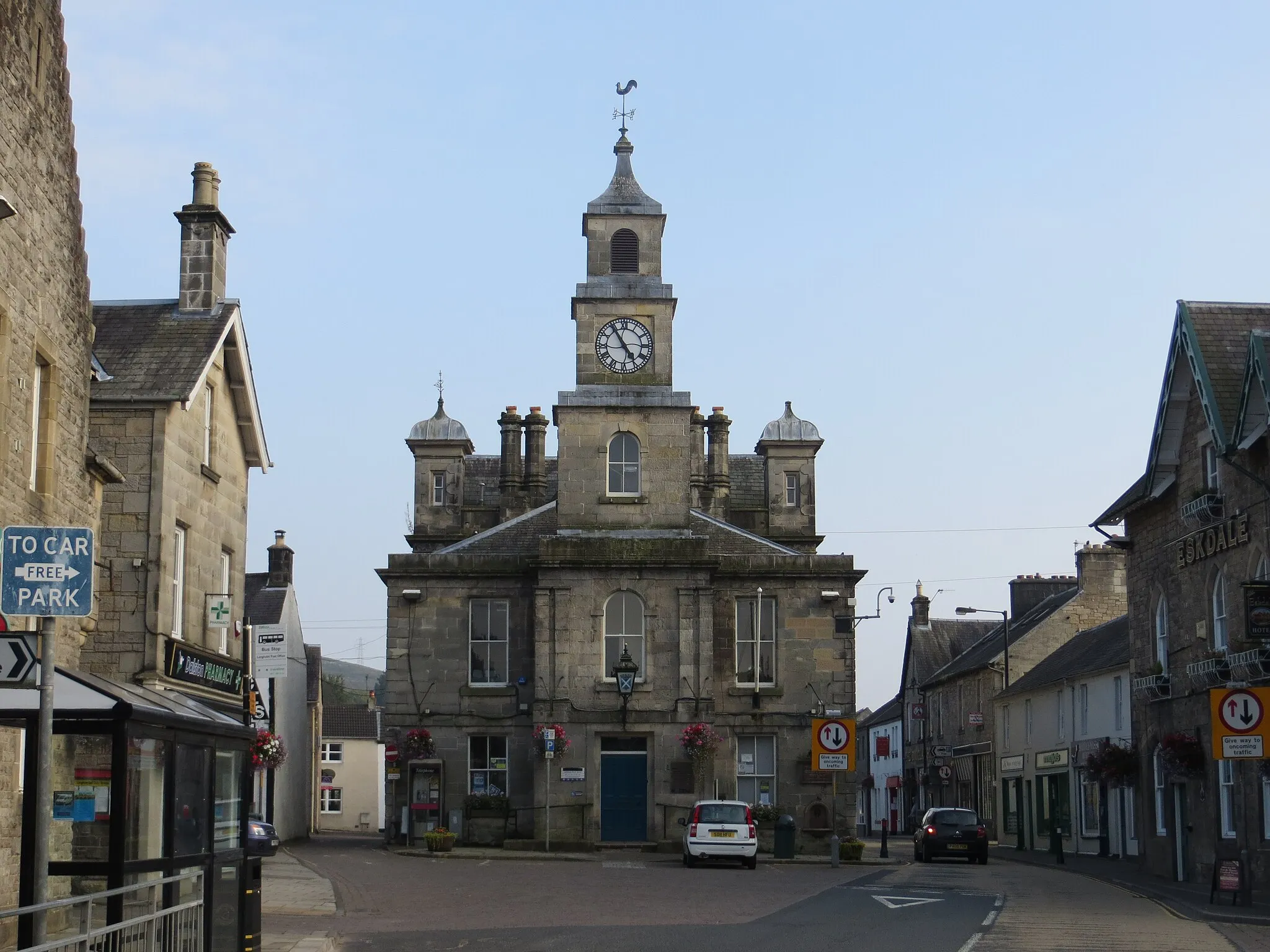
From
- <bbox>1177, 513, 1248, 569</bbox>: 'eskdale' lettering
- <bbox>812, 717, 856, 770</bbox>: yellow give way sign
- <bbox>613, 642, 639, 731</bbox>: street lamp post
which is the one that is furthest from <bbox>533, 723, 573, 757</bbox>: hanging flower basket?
<bbox>1177, 513, 1248, 569</bbox>: 'eskdale' lettering

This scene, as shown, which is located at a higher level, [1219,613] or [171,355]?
[171,355]

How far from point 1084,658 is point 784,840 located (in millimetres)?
15035

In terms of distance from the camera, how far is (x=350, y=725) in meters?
73.1

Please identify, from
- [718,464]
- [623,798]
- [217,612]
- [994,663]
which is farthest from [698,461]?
[217,612]

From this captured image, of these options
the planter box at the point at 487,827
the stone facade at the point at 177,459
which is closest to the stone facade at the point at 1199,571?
the planter box at the point at 487,827

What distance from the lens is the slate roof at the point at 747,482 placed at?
5991 cm

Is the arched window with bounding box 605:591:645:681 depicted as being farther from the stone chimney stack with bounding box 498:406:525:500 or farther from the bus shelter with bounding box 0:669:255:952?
the bus shelter with bounding box 0:669:255:952

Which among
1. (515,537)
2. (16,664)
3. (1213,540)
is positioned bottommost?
(16,664)

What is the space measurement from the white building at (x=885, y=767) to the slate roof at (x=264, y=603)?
106 feet

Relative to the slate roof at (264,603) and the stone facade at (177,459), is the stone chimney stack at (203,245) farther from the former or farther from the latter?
the slate roof at (264,603)

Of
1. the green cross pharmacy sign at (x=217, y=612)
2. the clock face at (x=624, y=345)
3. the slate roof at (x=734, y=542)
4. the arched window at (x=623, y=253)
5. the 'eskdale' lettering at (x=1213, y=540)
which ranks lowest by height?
the green cross pharmacy sign at (x=217, y=612)

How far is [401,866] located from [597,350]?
1584 centimetres

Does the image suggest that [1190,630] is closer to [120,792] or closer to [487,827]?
[487,827]

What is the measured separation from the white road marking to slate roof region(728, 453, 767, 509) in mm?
34055
